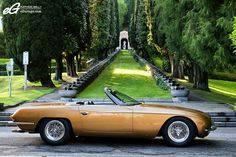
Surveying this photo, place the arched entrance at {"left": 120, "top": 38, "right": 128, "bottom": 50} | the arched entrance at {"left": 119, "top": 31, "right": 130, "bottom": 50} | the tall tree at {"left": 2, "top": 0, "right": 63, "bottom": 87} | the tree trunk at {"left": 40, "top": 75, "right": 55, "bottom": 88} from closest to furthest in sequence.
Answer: the tall tree at {"left": 2, "top": 0, "right": 63, "bottom": 87} < the tree trunk at {"left": 40, "top": 75, "right": 55, "bottom": 88} < the arched entrance at {"left": 119, "top": 31, "right": 130, "bottom": 50} < the arched entrance at {"left": 120, "top": 38, "right": 128, "bottom": 50}

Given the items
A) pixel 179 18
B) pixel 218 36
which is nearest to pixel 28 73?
pixel 179 18

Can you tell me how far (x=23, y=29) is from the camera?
84.6ft

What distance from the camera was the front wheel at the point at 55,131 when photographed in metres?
9.22

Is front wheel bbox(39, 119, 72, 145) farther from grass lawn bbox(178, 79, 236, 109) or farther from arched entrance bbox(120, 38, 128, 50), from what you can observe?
arched entrance bbox(120, 38, 128, 50)

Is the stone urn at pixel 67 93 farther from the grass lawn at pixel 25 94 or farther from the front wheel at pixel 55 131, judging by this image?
the front wheel at pixel 55 131

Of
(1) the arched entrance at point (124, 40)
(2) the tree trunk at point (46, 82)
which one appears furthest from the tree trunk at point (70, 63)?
(1) the arched entrance at point (124, 40)

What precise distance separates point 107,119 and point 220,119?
20.1 ft

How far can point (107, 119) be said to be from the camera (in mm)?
9000

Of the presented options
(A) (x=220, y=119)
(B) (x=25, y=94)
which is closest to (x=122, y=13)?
(B) (x=25, y=94)

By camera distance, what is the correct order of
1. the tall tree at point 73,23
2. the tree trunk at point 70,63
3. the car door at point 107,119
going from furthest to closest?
the tree trunk at point 70,63, the tall tree at point 73,23, the car door at point 107,119

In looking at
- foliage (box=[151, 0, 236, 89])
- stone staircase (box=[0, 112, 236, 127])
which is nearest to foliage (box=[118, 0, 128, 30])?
foliage (box=[151, 0, 236, 89])

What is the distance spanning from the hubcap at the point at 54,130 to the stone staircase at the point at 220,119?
3620mm

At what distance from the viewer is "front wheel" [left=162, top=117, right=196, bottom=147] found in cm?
898

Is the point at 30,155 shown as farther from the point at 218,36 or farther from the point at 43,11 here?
the point at 43,11
